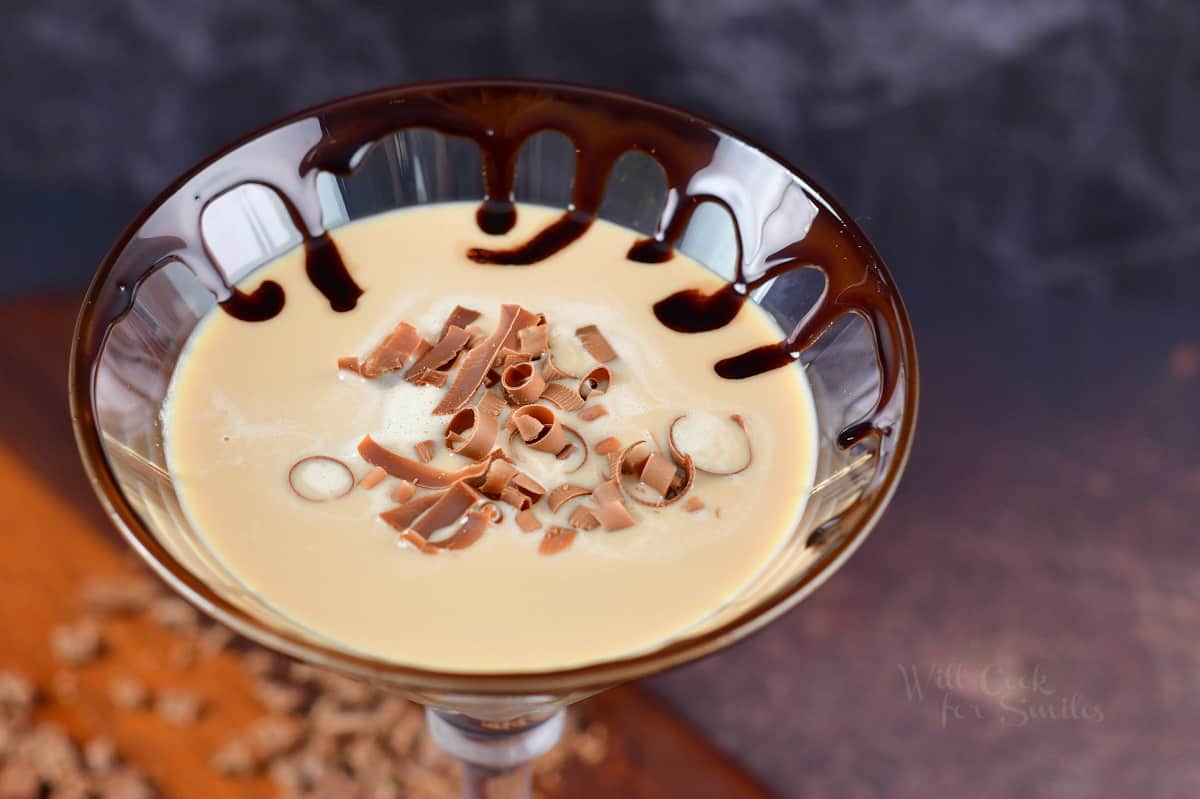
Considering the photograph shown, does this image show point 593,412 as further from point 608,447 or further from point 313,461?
point 313,461

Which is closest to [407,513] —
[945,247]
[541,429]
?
[541,429]

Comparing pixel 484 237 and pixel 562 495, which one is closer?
pixel 562 495

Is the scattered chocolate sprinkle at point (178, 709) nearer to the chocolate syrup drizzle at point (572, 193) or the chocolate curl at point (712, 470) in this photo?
the chocolate syrup drizzle at point (572, 193)

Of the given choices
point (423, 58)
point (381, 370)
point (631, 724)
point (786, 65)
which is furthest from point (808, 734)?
point (423, 58)

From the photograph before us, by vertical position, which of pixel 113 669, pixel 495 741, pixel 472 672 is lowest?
pixel 113 669

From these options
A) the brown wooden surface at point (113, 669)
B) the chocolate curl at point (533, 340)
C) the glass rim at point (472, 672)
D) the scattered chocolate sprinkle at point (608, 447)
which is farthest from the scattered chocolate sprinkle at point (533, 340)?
the brown wooden surface at point (113, 669)

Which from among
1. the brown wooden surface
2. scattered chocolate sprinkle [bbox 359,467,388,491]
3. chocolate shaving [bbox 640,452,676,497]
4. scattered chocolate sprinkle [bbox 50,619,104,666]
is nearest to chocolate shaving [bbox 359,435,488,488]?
scattered chocolate sprinkle [bbox 359,467,388,491]

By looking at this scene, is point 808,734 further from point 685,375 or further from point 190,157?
point 190,157
